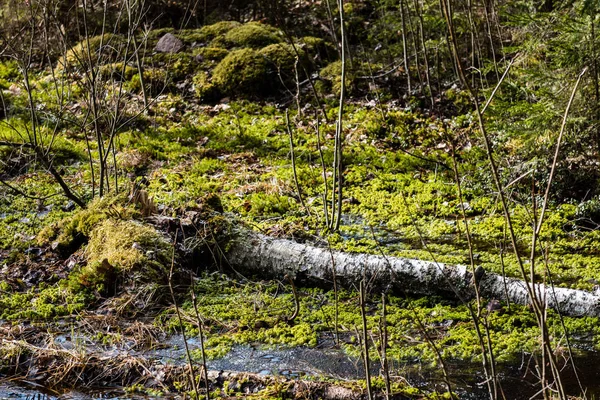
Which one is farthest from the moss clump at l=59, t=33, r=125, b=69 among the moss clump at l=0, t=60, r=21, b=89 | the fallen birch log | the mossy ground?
the fallen birch log

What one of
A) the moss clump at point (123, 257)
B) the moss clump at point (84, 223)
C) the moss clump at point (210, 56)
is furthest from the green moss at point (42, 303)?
the moss clump at point (210, 56)

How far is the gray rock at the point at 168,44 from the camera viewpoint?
529 inches

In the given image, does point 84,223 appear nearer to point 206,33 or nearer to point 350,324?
point 350,324

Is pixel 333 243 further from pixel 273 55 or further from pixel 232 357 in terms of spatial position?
pixel 273 55

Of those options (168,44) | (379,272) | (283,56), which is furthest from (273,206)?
(168,44)

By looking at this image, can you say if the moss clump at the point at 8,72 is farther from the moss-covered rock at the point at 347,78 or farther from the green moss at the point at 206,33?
the moss-covered rock at the point at 347,78

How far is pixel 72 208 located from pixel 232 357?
13.2 ft

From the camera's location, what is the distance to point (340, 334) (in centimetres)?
491

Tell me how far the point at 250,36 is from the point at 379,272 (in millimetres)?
8257

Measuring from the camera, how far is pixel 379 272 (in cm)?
554

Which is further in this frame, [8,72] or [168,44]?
[168,44]

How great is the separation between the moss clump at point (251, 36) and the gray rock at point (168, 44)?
733 mm

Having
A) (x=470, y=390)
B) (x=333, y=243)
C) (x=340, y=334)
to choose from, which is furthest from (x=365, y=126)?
(x=470, y=390)

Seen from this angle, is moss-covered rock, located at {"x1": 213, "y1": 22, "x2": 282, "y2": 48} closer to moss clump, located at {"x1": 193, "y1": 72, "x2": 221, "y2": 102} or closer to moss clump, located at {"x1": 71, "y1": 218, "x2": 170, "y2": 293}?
moss clump, located at {"x1": 193, "y1": 72, "x2": 221, "y2": 102}
